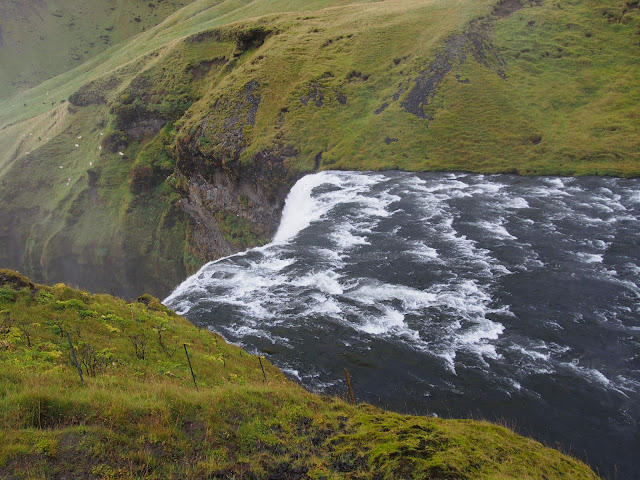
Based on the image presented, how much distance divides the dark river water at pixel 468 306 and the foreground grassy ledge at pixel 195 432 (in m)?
5.48

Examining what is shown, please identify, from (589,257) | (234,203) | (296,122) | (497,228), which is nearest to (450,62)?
(296,122)

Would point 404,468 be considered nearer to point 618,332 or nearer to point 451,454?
point 451,454

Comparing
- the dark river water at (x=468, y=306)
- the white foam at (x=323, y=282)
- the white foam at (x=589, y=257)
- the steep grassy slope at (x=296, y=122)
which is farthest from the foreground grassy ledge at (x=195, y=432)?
the steep grassy slope at (x=296, y=122)

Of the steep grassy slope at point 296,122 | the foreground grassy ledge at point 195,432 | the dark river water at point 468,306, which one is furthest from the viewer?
the steep grassy slope at point 296,122

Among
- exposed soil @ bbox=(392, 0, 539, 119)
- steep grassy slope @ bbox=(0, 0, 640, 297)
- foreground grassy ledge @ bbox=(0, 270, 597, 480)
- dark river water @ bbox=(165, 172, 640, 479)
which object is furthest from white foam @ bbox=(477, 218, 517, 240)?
exposed soil @ bbox=(392, 0, 539, 119)

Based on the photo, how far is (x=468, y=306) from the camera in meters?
24.4

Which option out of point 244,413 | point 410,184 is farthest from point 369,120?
point 244,413

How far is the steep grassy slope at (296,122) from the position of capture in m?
50.3

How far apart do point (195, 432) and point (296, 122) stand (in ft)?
169

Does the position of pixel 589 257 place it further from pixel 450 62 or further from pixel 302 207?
pixel 450 62

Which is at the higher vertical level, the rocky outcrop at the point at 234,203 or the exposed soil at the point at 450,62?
the exposed soil at the point at 450,62

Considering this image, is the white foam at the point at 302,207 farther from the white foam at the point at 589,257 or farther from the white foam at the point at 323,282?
the white foam at the point at 589,257

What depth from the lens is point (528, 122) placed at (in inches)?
1977

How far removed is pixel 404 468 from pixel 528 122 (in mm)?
49533
